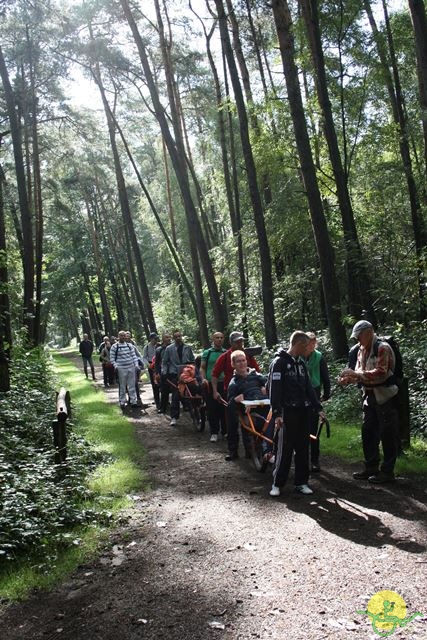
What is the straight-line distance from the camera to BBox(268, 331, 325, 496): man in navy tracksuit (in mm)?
6293

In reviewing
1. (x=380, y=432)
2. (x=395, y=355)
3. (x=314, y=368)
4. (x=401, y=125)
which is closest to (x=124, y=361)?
(x=314, y=368)

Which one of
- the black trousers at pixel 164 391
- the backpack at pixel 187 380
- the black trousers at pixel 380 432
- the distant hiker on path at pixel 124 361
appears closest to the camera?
the black trousers at pixel 380 432

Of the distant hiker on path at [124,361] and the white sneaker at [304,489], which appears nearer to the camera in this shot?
the white sneaker at [304,489]

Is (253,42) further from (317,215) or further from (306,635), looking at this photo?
(306,635)

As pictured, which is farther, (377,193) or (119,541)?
→ (377,193)

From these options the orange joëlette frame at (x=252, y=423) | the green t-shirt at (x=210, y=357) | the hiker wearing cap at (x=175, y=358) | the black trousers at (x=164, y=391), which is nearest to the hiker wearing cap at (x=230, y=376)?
the orange joëlette frame at (x=252, y=423)

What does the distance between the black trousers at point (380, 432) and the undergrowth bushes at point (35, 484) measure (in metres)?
3.32

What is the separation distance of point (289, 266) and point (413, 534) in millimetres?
15844

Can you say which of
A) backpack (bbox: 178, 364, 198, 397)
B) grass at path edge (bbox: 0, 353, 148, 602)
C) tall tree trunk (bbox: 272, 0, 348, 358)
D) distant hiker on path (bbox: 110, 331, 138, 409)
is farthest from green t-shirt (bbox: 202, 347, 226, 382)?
distant hiker on path (bbox: 110, 331, 138, 409)

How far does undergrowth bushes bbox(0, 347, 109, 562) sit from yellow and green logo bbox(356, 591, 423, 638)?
2.93 m

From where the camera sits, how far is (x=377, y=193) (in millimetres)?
17984

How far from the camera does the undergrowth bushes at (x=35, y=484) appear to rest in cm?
525

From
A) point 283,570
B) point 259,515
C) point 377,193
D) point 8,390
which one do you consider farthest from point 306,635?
point 377,193

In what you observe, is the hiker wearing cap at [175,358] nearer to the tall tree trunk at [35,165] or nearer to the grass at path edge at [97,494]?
the grass at path edge at [97,494]
